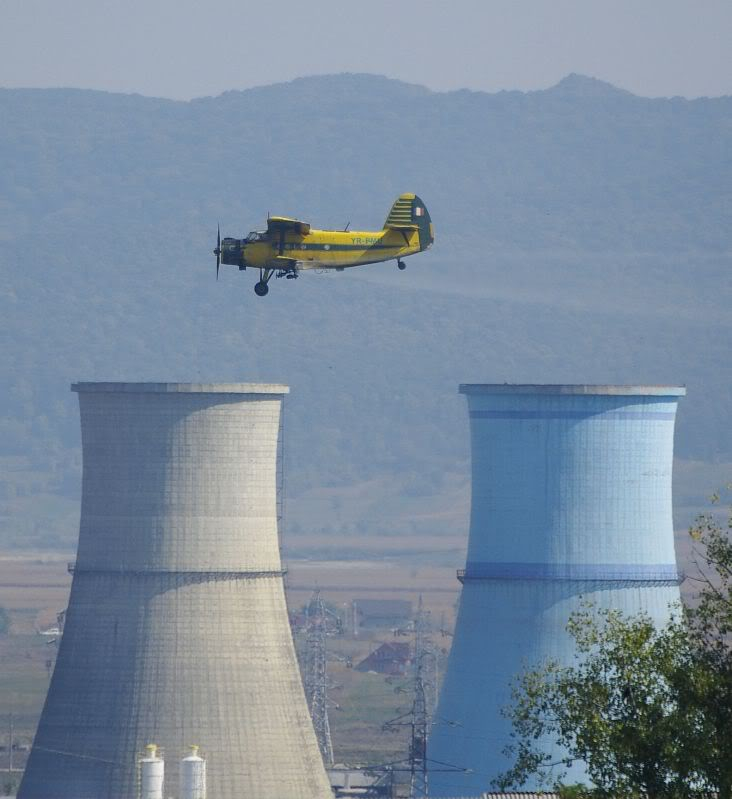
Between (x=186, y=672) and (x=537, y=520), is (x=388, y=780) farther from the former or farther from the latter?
(x=186, y=672)

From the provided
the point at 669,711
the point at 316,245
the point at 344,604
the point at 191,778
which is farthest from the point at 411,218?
the point at 344,604

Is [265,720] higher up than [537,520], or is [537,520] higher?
[537,520]

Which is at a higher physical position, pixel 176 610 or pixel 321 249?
pixel 321 249

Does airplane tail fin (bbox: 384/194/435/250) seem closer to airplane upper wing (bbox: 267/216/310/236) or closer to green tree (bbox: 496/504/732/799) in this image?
airplane upper wing (bbox: 267/216/310/236)

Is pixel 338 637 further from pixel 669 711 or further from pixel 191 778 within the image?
pixel 669 711

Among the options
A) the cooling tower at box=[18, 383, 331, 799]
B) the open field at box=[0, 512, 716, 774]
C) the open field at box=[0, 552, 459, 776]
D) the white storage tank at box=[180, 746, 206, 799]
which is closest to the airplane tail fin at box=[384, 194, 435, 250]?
the cooling tower at box=[18, 383, 331, 799]

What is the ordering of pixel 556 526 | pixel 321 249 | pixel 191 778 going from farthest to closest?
pixel 556 526 → pixel 321 249 → pixel 191 778

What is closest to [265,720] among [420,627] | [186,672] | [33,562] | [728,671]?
[186,672]
